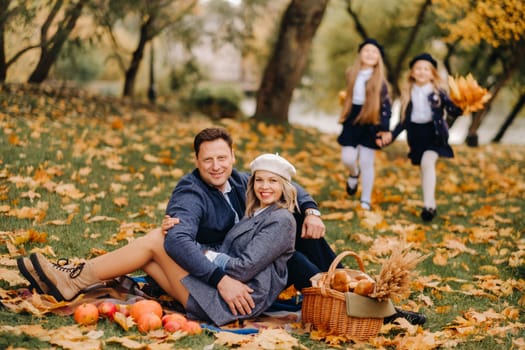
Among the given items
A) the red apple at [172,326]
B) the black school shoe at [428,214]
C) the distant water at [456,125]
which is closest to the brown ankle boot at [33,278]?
the red apple at [172,326]

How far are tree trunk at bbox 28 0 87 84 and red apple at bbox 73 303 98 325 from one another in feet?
24.9

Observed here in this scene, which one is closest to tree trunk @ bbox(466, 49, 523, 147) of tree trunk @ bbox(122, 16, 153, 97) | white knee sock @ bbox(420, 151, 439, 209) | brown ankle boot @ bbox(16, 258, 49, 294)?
white knee sock @ bbox(420, 151, 439, 209)

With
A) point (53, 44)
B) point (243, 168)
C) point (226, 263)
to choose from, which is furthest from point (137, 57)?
point (226, 263)

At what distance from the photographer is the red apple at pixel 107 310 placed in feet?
11.0

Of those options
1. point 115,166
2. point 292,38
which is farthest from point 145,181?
point 292,38

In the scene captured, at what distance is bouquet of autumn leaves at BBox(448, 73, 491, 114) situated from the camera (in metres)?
6.07

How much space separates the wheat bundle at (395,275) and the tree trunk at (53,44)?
8.09m

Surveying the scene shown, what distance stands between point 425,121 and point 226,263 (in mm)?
3662

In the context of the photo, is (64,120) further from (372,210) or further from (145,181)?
(372,210)

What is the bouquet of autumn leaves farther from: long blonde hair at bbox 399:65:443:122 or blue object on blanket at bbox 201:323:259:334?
blue object on blanket at bbox 201:323:259:334

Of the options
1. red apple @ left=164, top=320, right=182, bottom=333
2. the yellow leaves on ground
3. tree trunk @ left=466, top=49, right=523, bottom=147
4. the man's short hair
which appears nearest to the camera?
the yellow leaves on ground

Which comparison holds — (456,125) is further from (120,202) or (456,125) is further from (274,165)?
(274,165)

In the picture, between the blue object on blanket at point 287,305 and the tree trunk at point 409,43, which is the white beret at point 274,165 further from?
the tree trunk at point 409,43

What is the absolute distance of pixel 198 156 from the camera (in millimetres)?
3861
